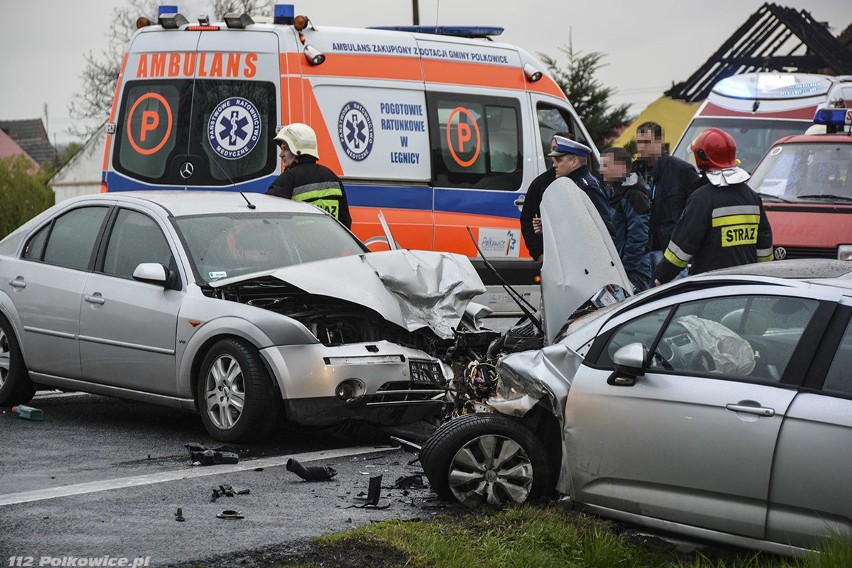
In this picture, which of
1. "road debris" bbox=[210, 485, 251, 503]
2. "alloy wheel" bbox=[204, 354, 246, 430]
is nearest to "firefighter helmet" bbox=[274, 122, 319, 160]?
"alloy wheel" bbox=[204, 354, 246, 430]

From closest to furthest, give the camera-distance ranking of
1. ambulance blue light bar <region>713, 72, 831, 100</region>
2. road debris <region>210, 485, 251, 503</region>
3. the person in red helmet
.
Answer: road debris <region>210, 485, 251, 503</region> → the person in red helmet → ambulance blue light bar <region>713, 72, 831, 100</region>

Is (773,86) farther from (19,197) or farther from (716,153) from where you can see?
(19,197)

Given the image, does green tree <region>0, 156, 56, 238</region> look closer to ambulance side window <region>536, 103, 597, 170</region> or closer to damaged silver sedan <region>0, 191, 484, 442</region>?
ambulance side window <region>536, 103, 597, 170</region>

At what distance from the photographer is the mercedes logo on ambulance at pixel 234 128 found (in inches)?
448

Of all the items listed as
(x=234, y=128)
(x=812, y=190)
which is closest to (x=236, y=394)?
(x=234, y=128)

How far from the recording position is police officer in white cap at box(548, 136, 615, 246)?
9.19 metres

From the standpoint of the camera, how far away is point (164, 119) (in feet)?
37.3

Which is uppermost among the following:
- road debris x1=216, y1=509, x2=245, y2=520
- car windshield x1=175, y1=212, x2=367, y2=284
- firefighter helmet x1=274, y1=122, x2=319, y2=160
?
firefighter helmet x1=274, y1=122, x2=319, y2=160

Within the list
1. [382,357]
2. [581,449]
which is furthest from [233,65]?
[581,449]

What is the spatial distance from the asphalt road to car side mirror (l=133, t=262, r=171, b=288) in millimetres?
982

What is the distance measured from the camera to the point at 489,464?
6.08 meters

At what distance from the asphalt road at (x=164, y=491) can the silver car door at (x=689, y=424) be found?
0.89 m

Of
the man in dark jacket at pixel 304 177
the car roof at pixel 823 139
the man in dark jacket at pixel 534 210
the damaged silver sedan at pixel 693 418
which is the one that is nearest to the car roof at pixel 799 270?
the damaged silver sedan at pixel 693 418

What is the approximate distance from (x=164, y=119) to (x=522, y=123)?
3.80 meters
